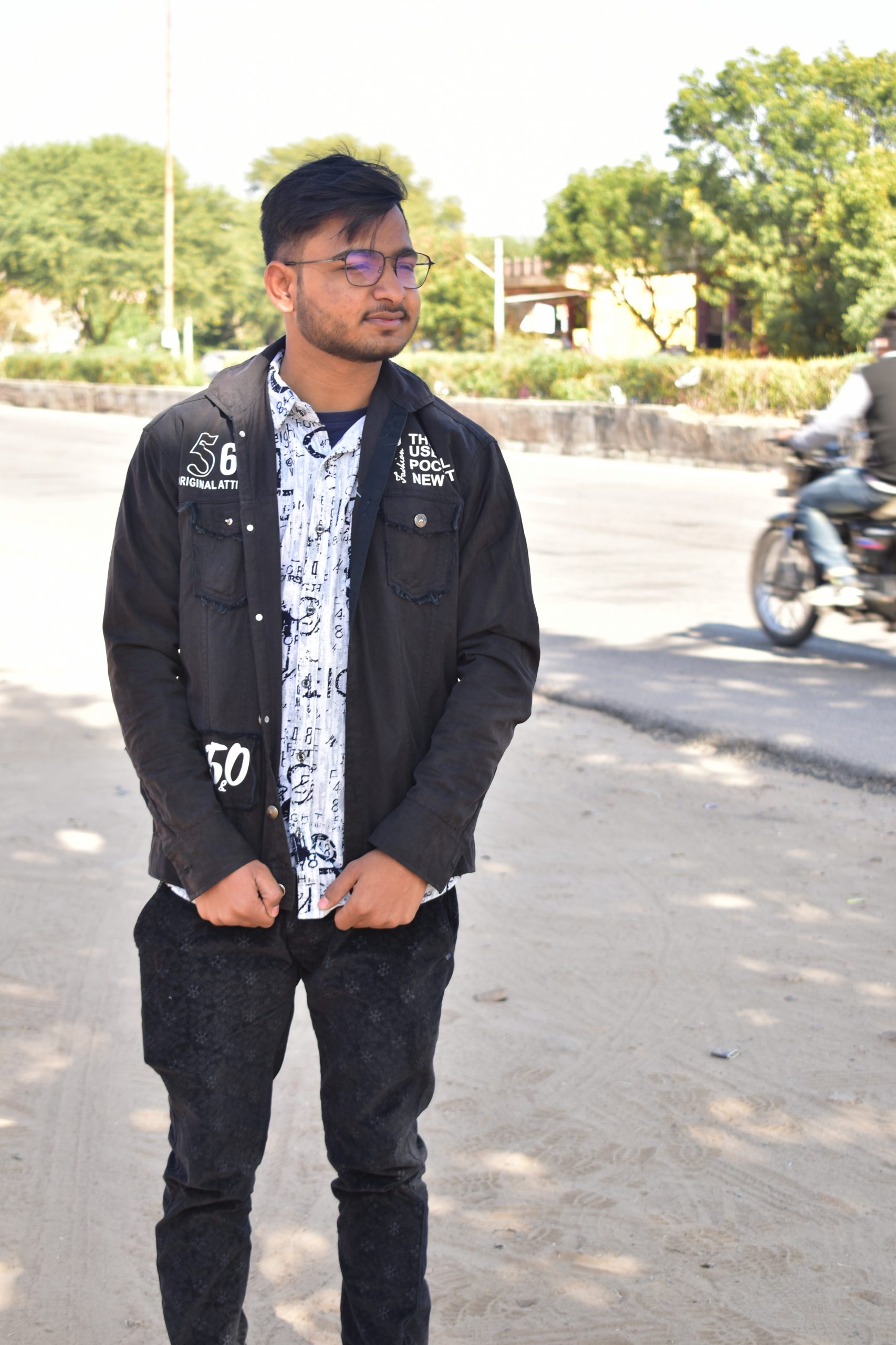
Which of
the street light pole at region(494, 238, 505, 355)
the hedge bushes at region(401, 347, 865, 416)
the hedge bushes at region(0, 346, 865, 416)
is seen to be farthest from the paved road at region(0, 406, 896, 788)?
the street light pole at region(494, 238, 505, 355)

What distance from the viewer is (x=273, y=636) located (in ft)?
7.16

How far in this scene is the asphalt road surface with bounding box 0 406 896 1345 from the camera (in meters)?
2.85

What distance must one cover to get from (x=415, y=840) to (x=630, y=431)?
70.9ft

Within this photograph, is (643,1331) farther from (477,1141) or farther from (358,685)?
(358,685)

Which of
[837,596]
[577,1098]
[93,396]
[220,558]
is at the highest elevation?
[93,396]

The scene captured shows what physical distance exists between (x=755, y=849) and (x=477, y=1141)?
227cm

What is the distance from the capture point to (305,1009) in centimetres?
421

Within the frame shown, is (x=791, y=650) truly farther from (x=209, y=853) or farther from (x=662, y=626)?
(x=209, y=853)

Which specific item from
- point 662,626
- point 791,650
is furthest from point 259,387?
point 662,626

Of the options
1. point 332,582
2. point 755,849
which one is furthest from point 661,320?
point 332,582

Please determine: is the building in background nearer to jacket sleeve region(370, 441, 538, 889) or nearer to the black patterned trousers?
jacket sleeve region(370, 441, 538, 889)

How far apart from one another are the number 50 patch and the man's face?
1.87ft

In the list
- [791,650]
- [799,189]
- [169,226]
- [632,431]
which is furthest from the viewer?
[169,226]

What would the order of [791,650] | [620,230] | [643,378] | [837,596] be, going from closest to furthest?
[837,596] → [791,650] → [643,378] → [620,230]
